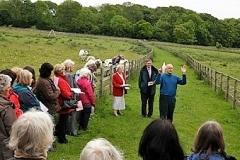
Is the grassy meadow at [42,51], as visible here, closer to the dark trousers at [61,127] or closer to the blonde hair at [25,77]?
the dark trousers at [61,127]

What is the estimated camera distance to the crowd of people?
3982mm

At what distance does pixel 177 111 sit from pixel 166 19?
10753 centimetres

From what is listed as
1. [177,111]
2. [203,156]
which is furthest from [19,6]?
[203,156]

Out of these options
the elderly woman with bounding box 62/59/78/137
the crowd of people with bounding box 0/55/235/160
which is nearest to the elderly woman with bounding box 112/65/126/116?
the crowd of people with bounding box 0/55/235/160

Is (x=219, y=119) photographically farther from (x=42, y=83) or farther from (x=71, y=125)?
(x=42, y=83)

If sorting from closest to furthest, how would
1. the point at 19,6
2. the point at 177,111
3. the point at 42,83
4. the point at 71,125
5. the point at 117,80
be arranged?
the point at 42,83 < the point at 71,125 < the point at 117,80 < the point at 177,111 < the point at 19,6

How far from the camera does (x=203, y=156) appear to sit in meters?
4.69

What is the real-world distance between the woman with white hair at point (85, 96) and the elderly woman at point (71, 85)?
617mm

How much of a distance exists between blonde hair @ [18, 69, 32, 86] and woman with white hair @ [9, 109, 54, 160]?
10.4ft

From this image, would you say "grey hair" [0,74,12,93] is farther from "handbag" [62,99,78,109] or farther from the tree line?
the tree line

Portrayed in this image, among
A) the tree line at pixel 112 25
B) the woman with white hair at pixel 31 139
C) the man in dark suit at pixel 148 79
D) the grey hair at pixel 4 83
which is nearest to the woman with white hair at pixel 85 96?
the man in dark suit at pixel 148 79

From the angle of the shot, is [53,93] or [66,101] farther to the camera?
[66,101]

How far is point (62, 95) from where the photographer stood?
9.09 m

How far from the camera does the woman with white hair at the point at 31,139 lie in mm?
3965
